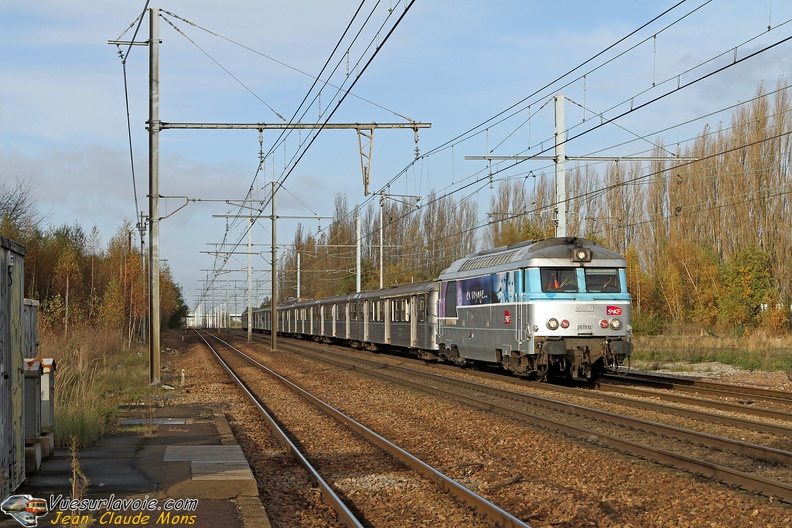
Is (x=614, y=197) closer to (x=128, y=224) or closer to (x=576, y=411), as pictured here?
(x=128, y=224)

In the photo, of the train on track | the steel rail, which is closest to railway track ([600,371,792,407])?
the train on track

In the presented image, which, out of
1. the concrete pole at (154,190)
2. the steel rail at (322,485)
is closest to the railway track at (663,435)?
the steel rail at (322,485)

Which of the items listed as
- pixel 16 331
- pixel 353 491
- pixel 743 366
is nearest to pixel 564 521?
pixel 353 491

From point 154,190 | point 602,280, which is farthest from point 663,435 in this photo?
point 154,190

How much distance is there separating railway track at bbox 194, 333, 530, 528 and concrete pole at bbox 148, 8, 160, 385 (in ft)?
21.9

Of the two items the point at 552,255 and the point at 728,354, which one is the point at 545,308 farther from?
the point at 728,354

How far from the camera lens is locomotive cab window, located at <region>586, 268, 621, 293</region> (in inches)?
740

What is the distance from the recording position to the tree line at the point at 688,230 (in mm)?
45750

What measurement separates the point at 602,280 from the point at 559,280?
1.05 meters

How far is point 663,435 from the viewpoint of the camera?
11.8 metres

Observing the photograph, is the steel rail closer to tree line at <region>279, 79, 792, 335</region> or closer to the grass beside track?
the grass beside track

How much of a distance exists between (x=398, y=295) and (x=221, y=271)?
37.3 metres

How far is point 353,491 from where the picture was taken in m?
8.98

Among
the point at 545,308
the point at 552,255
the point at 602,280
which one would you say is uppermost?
the point at 552,255
